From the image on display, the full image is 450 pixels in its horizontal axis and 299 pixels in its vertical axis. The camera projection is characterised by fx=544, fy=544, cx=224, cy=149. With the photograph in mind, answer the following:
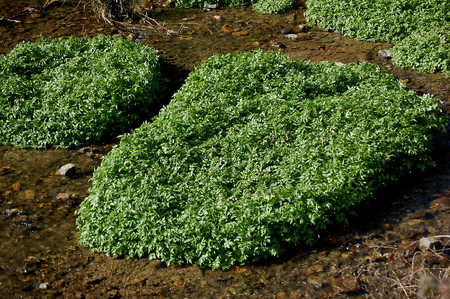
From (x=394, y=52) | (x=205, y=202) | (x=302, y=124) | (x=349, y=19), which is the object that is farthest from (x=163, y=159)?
(x=349, y=19)

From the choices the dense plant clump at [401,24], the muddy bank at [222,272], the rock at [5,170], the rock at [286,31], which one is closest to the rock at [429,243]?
the muddy bank at [222,272]

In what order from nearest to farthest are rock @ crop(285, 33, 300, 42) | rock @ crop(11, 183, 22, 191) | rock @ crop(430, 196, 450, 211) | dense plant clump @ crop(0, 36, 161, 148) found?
rock @ crop(430, 196, 450, 211)
rock @ crop(11, 183, 22, 191)
dense plant clump @ crop(0, 36, 161, 148)
rock @ crop(285, 33, 300, 42)

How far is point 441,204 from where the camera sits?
21.5 ft

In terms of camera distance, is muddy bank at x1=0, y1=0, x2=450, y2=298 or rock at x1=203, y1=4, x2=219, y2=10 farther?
rock at x1=203, y1=4, x2=219, y2=10

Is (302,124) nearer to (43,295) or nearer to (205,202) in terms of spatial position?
(205,202)

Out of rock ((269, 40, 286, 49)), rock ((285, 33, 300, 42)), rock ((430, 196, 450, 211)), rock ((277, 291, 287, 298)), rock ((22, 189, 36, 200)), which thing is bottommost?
rock ((277, 291, 287, 298))

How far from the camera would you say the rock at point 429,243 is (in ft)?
18.9

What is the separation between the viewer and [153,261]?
5930 millimetres

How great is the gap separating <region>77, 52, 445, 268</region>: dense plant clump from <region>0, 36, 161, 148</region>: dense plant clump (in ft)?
3.49

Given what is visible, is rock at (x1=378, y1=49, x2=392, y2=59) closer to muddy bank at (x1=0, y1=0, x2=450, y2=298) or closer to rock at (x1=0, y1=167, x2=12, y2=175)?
muddy bank at (x1=0, y1=0, x2=450, y2=298)

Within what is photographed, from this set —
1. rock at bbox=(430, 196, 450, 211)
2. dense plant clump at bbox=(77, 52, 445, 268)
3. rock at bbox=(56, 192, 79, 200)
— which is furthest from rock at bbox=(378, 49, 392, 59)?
rock at bbox=(56, 192, 79, 200)

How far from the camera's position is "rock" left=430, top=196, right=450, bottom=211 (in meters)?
6.49

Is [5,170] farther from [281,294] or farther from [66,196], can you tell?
[281,294]

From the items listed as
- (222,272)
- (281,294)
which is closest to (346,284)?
(281,294)
